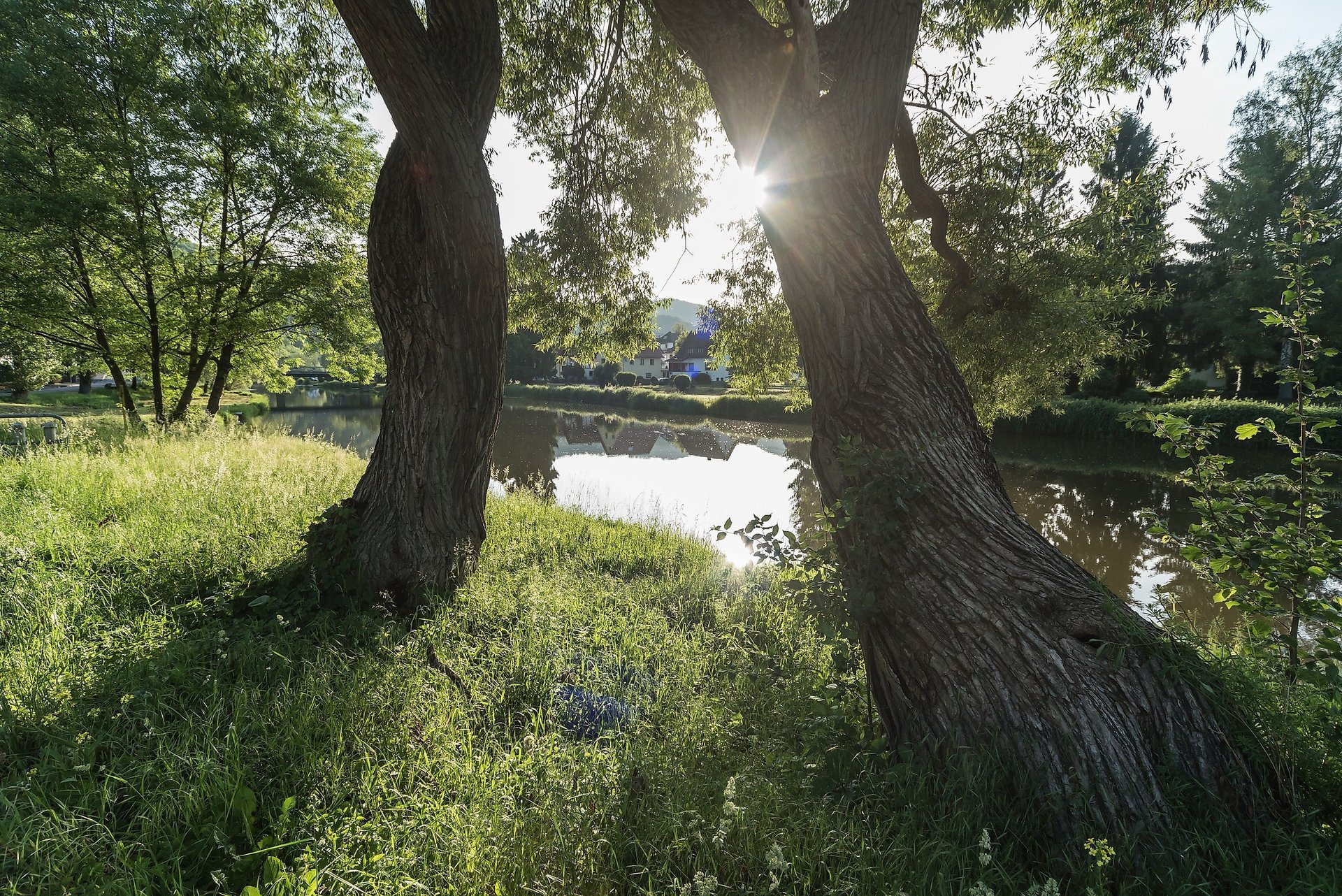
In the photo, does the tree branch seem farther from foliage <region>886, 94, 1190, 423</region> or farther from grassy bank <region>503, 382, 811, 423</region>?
grassy bank <region>503, 382, 811, 423</region>

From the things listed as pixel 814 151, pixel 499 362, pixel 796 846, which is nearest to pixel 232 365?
pixel 499 362

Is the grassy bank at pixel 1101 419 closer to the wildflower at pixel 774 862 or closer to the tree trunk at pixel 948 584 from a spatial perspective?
→ the tree trunk at pixel 948 584

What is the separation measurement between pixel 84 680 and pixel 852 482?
354cm

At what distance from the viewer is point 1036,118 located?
5.80m

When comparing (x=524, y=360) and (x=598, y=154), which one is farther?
(x=524, y=360)

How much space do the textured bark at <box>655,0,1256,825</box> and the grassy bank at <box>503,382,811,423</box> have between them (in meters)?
16.6

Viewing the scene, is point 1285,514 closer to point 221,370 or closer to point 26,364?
point 221,370

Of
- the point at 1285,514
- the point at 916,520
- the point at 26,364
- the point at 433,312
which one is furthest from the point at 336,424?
the point at 1285,514

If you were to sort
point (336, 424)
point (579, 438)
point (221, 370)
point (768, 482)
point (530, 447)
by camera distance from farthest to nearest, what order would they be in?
point (336, 424) → point (579, 438) → point (530, 447) → point (768, 482) → point (221, 370)

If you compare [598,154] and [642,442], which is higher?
[598,154]

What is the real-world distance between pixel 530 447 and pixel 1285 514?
1891 cm

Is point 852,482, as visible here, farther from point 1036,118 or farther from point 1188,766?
point 1036,118

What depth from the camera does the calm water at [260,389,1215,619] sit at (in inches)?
327

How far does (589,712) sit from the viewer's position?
2.76 m
